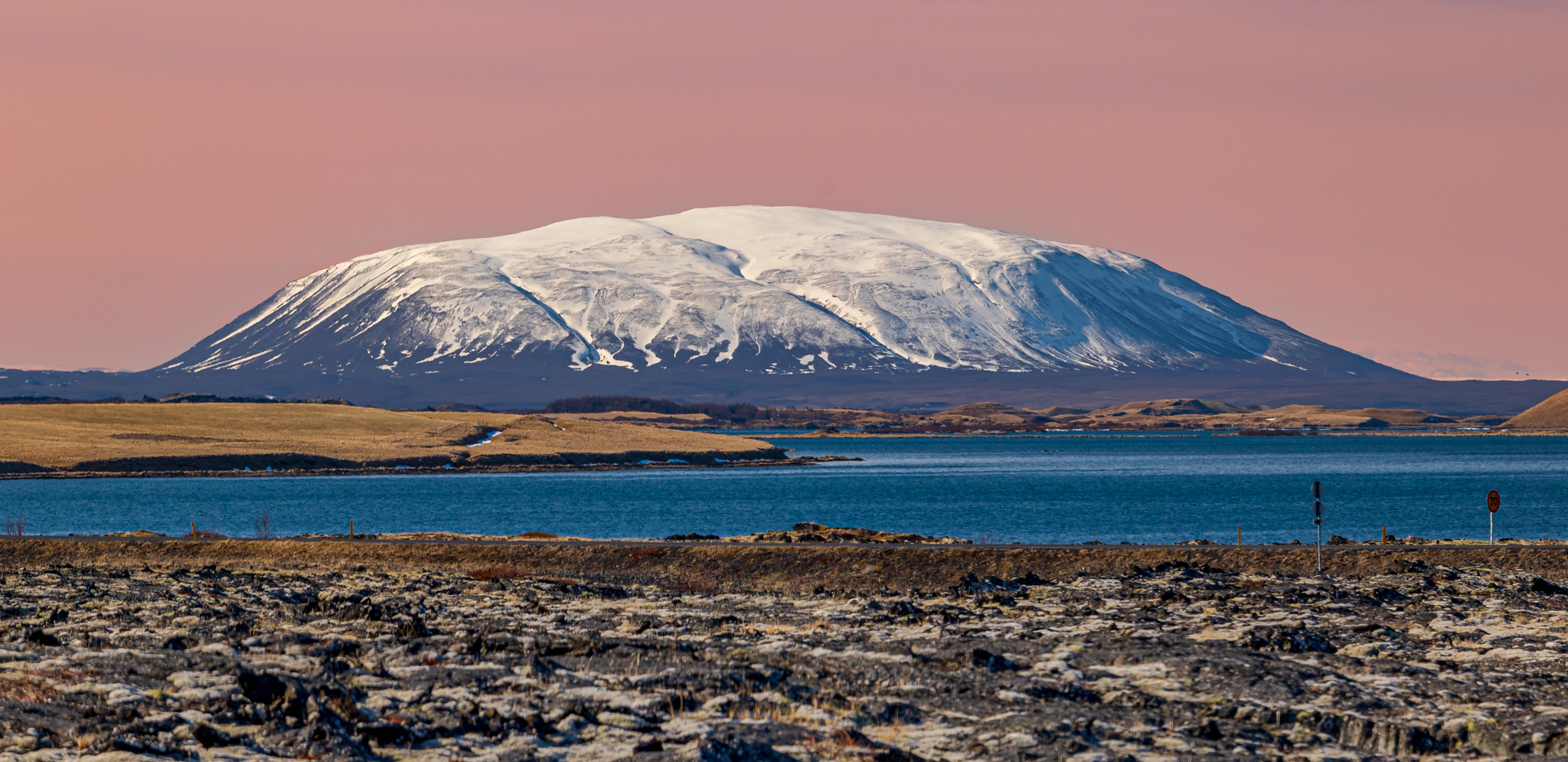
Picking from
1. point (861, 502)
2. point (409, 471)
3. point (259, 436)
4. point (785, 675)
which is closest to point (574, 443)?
point (409, 471)

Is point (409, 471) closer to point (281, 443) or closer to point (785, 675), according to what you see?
point (281, 443)

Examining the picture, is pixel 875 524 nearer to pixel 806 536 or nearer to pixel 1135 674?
pixel 806 536

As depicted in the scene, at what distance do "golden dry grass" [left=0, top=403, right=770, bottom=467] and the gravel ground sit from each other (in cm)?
12373

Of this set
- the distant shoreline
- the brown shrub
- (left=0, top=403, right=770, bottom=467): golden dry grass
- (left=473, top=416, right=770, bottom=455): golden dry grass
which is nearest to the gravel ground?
the brown shrub

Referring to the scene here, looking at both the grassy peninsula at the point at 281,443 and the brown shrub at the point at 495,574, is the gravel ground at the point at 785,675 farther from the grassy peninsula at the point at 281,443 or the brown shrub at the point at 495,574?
the grassy peninsula at the point at 281,443

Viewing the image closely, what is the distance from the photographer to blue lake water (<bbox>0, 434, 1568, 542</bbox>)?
271 ft

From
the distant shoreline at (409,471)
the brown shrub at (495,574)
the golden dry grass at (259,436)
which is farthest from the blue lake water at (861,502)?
the brown shrub at (495,574)

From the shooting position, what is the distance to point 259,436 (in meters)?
169

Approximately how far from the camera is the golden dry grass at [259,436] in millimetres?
150125

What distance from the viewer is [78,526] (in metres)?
83.3

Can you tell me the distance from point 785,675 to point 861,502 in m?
89.5

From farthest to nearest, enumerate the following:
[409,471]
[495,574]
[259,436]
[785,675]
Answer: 1. [259,436]
2. [409,471]
3. [495,574]
4. [785,675]

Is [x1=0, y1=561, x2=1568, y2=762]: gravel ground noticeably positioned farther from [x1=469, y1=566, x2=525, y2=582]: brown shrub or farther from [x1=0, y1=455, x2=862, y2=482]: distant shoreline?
[x1=0, y1=455, x2=862, y2=482]: distant shoreline

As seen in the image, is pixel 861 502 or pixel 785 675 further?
pixel 861 502
